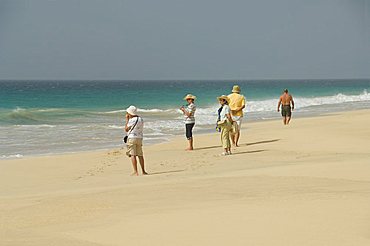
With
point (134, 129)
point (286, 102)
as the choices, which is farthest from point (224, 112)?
point (286, 102)

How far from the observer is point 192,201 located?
7.45 m

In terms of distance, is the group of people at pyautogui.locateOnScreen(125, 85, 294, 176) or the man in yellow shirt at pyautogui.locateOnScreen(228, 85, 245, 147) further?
the man in yellow shirt at pyautogui.locateOnScreen(228, 85, 245, 147)

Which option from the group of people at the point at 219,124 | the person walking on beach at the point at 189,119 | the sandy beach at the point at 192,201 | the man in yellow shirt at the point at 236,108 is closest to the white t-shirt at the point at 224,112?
the group of people at the point at 219,124

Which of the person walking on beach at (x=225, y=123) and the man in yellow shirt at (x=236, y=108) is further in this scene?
the man in yellow shirt at (x=236, y=108)

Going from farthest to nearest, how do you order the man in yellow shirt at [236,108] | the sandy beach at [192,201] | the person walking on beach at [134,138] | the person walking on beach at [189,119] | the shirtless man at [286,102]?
1. the shirtless man at [286,102]
2. the person walking on beach at [189,119]
3. the man in yellow shirt at [236,108]
4. the person walking on beach at [134,138]
5. the sandy beach at [192,201]

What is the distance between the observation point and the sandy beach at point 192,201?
18.9ft

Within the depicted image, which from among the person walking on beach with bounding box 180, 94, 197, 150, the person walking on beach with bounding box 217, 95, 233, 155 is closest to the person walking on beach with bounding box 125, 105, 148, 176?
the person walking on beach with bounding box 217, 95, 233, 155

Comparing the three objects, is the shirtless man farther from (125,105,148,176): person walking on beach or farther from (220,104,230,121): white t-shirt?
(125,105,148,176): person walking on beach

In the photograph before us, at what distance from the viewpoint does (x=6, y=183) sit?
10.7 meters

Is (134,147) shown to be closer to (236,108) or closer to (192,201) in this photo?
(192,201)

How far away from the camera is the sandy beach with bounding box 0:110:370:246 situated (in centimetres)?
576

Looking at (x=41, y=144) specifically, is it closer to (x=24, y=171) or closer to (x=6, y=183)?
(x=24, y=171)

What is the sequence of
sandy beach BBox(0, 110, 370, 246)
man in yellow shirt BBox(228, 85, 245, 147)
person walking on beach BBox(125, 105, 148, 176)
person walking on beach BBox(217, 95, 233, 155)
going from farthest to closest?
1. man in yellow shirt BBox(228, 85, 245, 147)
2. person walking on beach BBox(217, 95, 233, 155)
3. person walking on beach BBox(125, 105, 148, 176)
4. sandy beach BBox(0, 110, 370, 246)

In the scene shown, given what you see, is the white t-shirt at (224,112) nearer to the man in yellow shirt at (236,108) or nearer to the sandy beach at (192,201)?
the sandy beach at (192,201)
